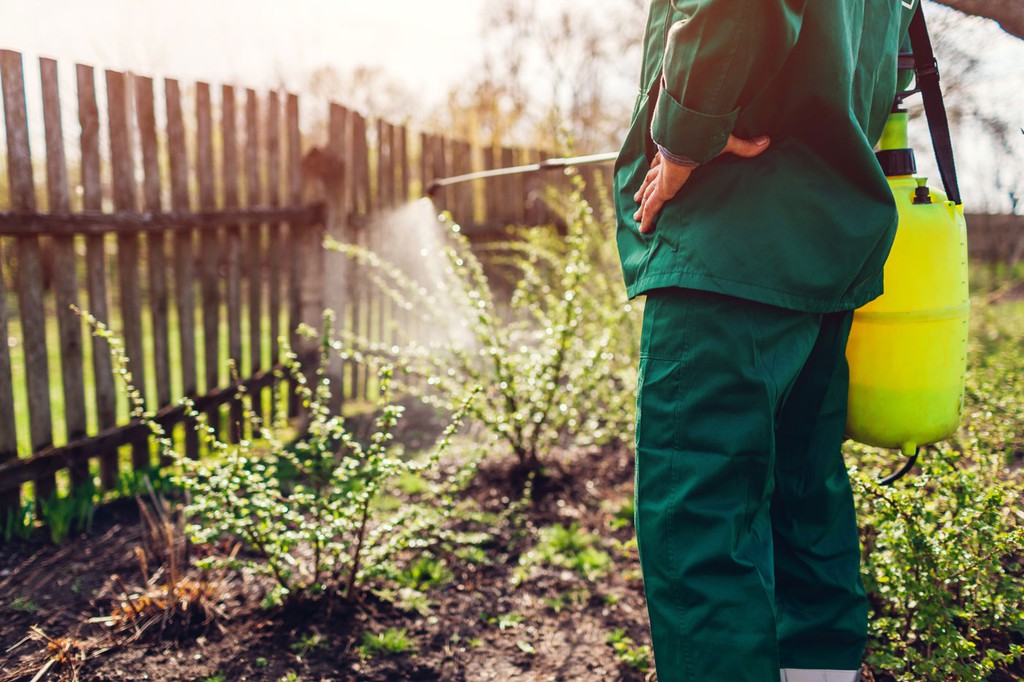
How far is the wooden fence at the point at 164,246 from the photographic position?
2.85 m

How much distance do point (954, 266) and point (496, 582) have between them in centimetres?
172

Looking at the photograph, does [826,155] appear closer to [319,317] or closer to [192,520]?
[192,520]

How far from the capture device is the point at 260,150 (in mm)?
3879

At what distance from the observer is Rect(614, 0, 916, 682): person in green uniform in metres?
1.31

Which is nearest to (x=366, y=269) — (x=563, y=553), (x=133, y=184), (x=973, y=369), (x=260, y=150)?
(x=260, y=150)

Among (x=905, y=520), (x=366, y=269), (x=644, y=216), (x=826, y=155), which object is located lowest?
(x=905, y=520)

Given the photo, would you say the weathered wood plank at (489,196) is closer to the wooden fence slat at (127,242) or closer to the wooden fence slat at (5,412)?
the wooden fence slat at (127,242)

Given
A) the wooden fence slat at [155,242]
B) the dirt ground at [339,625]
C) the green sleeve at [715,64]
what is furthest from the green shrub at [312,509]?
the wooden fence slat at [155,242]

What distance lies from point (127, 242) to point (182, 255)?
286 millimetres

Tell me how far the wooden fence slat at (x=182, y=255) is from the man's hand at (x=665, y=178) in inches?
106

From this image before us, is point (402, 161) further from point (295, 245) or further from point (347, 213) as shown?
point (295, 245)

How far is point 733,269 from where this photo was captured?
1.35m

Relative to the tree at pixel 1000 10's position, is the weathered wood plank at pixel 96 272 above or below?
below

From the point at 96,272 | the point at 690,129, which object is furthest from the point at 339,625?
the point at 96,272
